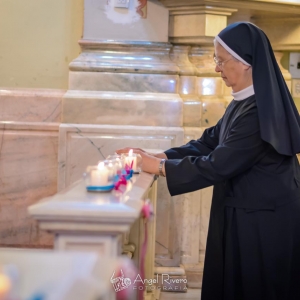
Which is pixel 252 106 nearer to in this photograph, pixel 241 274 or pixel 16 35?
pixel 241 274

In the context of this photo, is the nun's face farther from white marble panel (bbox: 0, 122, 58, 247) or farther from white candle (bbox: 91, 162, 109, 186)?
white marble panel (bbox: 0, 122, 58, 247)

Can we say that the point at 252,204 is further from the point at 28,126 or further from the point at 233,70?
the point at 28,126

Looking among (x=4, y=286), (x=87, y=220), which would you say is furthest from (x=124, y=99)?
(x=4, y=286)

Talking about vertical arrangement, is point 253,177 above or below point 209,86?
below

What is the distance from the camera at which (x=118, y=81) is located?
3.94m

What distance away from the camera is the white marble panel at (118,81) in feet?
12.9

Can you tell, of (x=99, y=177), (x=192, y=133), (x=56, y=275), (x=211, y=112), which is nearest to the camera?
(x=56, y=275)

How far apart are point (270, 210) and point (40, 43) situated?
237 centimetres

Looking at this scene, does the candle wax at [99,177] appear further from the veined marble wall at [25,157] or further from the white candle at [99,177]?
the veined marble wall at [25,157]

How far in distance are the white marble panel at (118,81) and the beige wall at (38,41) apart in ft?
0.78

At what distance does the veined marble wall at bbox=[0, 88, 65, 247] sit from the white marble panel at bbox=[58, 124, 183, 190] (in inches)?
6.8

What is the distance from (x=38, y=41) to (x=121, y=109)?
88 cm

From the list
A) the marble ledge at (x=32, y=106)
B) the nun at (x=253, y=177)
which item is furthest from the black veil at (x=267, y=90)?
the marble ledge at (x=32, y=106)

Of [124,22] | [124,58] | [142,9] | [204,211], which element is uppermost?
[142,9]
